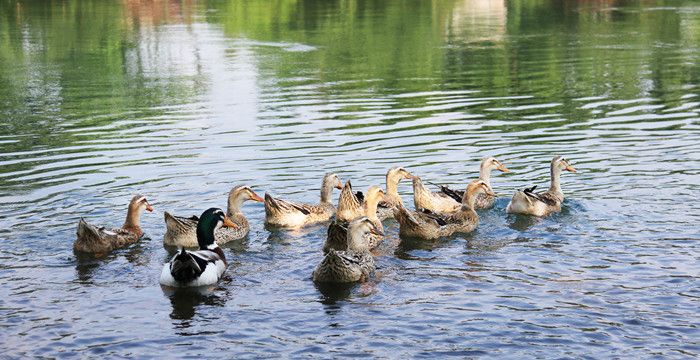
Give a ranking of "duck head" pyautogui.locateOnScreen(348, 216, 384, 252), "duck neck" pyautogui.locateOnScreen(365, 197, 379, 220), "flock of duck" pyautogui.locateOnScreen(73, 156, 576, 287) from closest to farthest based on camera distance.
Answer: "flock of duck" pyautogui.locateOnScreen(73, 156, 576, 287) → "duck head" pyautogui.locateOnScreen(348, 216, 384, 252) → "duck neck" pyautogui.locateOnScreen(365, 197, 379, 220)

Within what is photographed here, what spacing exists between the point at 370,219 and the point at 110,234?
13.3 ft

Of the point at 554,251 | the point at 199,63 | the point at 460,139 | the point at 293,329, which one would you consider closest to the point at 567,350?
the point at 293,329

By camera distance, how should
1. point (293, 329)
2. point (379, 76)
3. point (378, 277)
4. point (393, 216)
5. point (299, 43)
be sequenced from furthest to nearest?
point (299, 43) < point (379, 76) < point (393, 216) < point (378, 277) < point (293, 329)

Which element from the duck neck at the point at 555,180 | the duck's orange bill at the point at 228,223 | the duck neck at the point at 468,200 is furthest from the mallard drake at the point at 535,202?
the duck's orange bill at the point at 228,223

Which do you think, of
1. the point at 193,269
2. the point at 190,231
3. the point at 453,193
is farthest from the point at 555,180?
the point at 193,269

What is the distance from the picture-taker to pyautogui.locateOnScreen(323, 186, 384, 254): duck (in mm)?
17281

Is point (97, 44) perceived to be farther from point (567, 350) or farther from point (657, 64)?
point (567, 350)

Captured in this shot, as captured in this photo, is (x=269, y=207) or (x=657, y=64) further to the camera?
(x=657, y=64)

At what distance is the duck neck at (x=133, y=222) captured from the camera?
718 inches

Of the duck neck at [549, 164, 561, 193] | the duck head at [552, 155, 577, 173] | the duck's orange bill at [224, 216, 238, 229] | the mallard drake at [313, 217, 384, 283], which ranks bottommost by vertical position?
the mallard drake at [313, 217, 384, 283]

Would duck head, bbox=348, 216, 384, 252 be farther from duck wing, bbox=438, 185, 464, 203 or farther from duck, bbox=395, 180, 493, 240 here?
duck wing, bbox=438, 185, 464, 203

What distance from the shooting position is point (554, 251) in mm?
16719

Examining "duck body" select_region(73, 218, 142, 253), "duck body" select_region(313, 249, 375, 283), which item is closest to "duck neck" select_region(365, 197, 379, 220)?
"duck body" select_region(313, 249, 375, 283)

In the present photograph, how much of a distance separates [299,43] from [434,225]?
1304 inches
